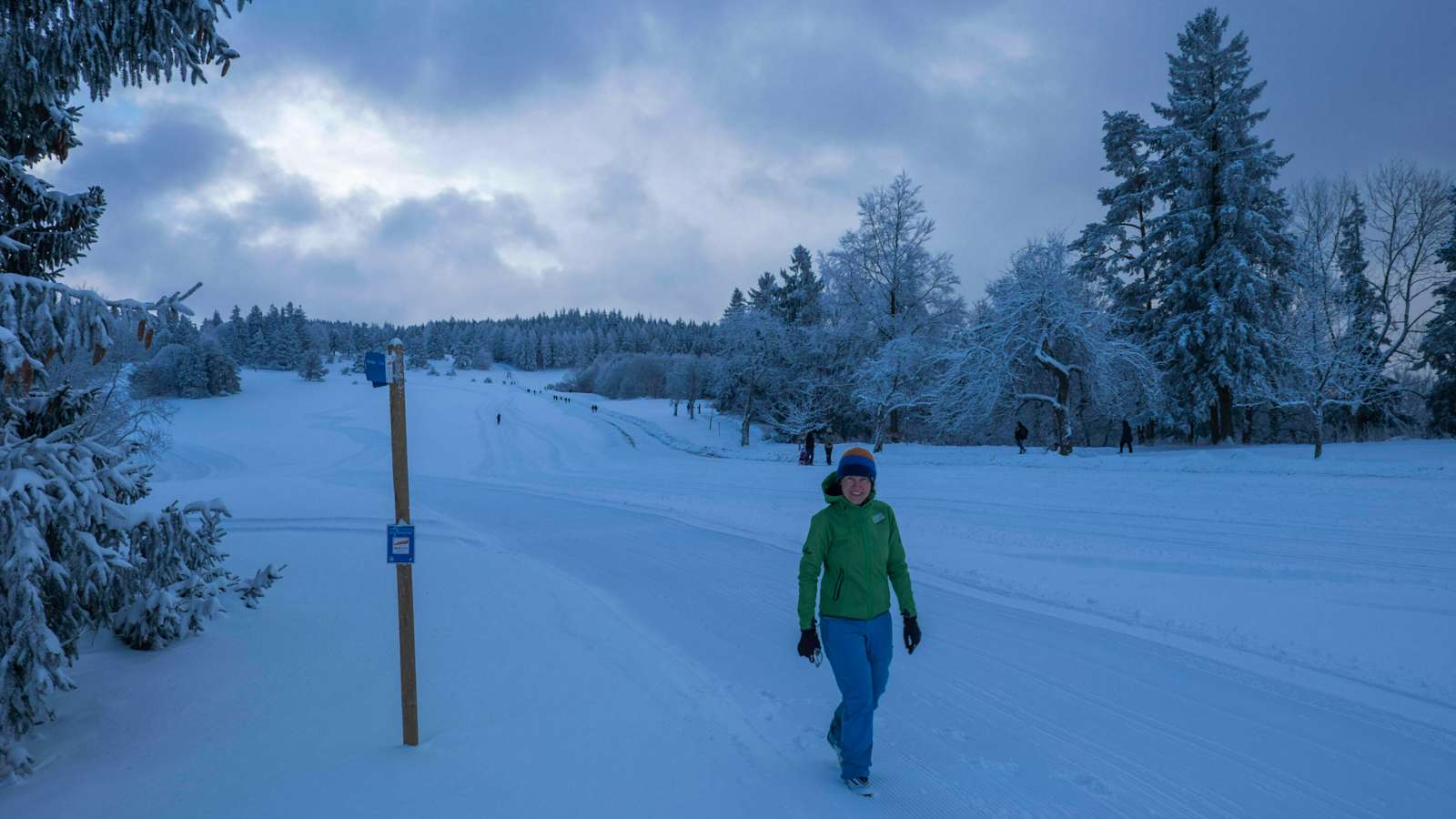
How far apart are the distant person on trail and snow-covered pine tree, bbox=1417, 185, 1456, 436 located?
35.3 meters

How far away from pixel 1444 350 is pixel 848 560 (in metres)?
36.0

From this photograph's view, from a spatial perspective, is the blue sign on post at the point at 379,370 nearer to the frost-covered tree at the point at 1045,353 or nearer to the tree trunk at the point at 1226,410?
the frost-covered tree at the point at 1045,353

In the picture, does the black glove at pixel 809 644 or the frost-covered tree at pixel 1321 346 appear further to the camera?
the frost-covered tree at pixel 1321 346

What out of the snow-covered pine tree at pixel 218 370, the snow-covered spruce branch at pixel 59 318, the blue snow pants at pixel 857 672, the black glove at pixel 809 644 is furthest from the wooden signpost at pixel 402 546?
the snow-covered pine tree at pixel 218 370

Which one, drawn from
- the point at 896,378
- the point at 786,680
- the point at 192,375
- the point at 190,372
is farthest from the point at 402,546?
the point at 192,375

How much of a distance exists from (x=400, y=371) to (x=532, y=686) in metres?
2.95

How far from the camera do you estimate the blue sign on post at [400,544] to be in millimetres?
4535

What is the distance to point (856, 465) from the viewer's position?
409cm

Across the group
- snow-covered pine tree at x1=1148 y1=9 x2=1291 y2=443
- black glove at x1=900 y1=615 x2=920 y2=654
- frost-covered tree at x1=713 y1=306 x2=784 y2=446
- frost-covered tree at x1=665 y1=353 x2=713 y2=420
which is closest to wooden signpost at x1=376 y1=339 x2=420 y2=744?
black glove at x1=900 y1=615 x2=920 y2=654

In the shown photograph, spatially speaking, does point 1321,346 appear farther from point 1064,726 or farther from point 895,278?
point 1064,726

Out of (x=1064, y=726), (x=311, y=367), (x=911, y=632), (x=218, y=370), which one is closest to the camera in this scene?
(x=911, y=632)

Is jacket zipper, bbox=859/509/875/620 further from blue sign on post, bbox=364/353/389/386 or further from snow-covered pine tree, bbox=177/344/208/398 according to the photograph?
snow-covered pine tree, bbox=177/344/208/398

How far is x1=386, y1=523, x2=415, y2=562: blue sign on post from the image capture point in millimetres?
4535

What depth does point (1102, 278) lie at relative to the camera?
3319 centimetres
